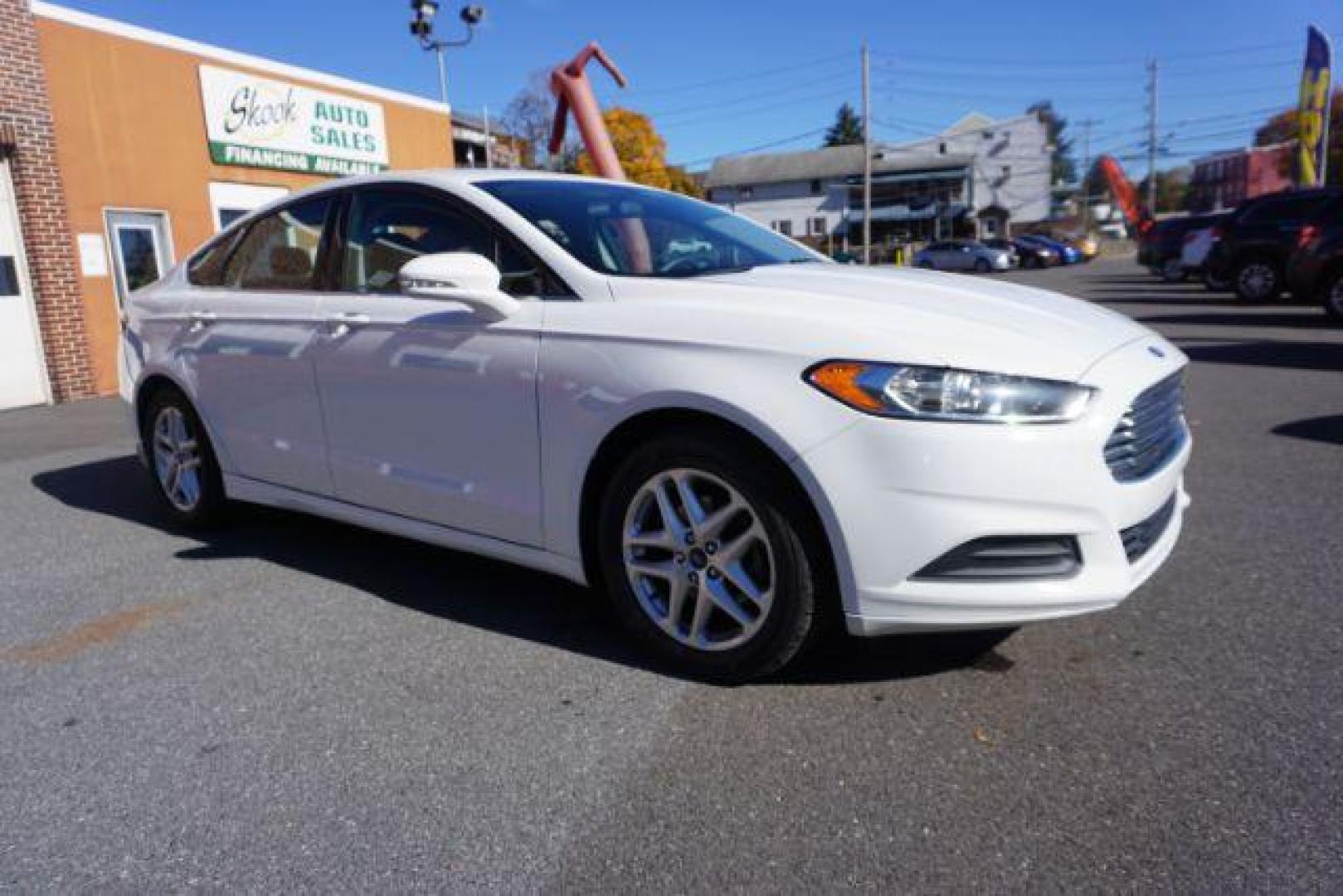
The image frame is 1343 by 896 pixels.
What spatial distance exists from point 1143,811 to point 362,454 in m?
2.72

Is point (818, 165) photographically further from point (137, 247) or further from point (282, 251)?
point (282, 251)

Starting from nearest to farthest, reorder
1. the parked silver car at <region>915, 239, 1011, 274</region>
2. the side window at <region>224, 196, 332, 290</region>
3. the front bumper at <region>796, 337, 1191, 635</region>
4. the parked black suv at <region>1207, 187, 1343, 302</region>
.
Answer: the front bumper at <region>796, 337, 1191, 635</region> → the side window at <region>224, 196, 332, 290</region> → the parked black suv at <region>1207, 187, 1343, 302</region> → the parked silver car at <region>915, 239, 1011, 274</region>

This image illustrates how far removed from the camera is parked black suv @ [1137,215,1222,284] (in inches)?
850

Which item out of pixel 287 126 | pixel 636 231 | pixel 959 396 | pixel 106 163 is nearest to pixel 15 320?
pixel 106 163

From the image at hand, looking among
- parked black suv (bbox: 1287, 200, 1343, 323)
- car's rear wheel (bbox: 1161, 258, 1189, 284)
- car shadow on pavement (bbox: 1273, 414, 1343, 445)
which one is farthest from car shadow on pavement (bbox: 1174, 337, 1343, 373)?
car's rear wheel (bbox: 1161, 258, 1189, 284)

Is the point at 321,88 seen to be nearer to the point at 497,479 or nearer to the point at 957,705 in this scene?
the point at 497,479

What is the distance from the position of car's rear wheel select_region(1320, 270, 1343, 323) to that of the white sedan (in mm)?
10369

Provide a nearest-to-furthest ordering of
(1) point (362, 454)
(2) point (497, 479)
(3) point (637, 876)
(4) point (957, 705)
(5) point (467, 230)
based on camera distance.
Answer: (3) point (637, 876) → (4) point (957, 705) → (2) point (497, 479) → (5) point (467, 230) → (1) point (362, 454)

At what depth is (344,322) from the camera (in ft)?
11.4

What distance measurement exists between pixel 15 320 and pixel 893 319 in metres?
10.4

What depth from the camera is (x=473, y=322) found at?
3.04 m

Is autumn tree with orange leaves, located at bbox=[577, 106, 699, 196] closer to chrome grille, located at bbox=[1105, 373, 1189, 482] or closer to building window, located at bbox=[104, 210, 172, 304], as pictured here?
building window, located at bbox=[104, 210, 172, 304]

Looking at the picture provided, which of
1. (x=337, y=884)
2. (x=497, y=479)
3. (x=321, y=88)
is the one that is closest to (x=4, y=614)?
(x=497, y=479)

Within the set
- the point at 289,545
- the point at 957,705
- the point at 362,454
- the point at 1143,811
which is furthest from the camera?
the point at 289,545
